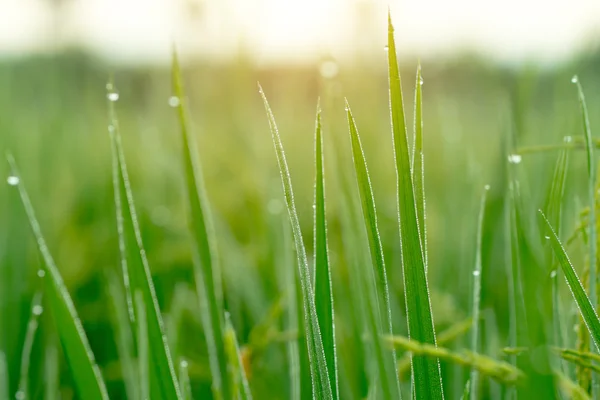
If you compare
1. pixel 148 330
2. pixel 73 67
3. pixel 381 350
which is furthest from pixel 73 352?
pixel 73 67

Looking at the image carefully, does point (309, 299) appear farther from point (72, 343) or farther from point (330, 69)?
point (330, 69)

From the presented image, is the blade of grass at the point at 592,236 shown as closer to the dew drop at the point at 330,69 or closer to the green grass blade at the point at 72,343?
the green grass blade at the point at 72,343

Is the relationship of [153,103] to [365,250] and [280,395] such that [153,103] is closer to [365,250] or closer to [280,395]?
[280,395]

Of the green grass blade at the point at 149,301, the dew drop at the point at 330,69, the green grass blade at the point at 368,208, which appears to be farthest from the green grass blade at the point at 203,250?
the dew drop at the point at 330,69

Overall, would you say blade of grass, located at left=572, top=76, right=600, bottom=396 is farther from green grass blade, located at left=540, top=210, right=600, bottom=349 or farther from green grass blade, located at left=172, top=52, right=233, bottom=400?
green grass blade, located at left=172, top=52, right=233, bottom=400

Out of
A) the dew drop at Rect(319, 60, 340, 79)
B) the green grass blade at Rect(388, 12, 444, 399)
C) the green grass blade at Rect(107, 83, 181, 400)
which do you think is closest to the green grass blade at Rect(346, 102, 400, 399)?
the green grass blade at Rect(388, 12, 444, 399)

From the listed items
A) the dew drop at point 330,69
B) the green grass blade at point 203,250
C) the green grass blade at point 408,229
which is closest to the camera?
the green grass blade at point 408,229

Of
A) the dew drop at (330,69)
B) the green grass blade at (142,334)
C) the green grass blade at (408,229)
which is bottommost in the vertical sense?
the green grass blade at (142,334)
